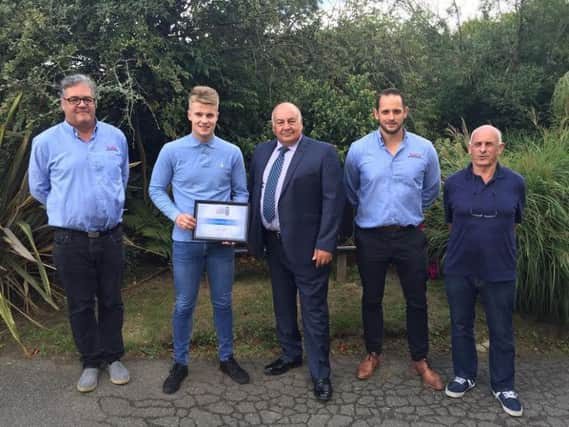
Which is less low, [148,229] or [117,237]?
[117,237]

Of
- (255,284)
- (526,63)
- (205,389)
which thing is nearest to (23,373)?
(205,389)

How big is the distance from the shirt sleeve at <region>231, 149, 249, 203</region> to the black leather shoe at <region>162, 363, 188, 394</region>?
1305mm

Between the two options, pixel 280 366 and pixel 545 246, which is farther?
→ pixel 545 246

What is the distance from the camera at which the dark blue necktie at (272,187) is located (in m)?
3.68

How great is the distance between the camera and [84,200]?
3488 millimetres

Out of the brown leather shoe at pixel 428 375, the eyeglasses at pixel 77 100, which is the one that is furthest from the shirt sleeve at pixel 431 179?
the eyeglasses at pixel 77 100

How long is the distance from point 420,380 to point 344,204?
145cm

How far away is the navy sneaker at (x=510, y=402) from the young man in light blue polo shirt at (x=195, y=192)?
5.82 ft

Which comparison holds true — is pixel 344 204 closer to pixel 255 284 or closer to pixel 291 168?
pixel 291 168

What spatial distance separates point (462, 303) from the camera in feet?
11.9

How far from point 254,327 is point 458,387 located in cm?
184

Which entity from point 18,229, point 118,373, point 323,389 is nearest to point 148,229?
point 18,229

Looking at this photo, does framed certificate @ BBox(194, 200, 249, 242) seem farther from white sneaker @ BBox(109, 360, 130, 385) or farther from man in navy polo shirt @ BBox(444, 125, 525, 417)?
man in navy polo shirt @ BBox(444, 125, 525, 417)

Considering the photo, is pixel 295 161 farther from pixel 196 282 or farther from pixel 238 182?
pixel 196 282
